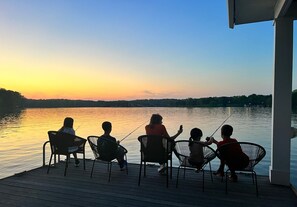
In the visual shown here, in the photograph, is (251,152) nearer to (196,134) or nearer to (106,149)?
(196,134)

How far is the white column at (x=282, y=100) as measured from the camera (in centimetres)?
389

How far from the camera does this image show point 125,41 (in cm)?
1705

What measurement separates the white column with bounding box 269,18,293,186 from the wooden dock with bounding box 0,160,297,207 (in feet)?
1.08

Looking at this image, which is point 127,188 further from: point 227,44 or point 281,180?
point 227,44

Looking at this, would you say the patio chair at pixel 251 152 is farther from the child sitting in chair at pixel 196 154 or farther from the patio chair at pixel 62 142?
the patio chair at pixel 62 142

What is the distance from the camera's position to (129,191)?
3.66 metres

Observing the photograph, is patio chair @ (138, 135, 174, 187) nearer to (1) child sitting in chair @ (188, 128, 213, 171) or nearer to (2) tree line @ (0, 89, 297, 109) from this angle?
(1) child sitting in chair @ (188, 128, 213, 171)

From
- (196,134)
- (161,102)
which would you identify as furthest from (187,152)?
(161,102)

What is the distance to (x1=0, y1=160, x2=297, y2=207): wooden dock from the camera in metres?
3.22

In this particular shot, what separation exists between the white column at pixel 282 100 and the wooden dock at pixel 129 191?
13.0 inches

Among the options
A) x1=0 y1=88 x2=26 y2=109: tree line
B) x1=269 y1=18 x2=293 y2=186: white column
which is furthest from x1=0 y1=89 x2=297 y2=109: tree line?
x1=269 y1=18 x2=293 y2=186: white column

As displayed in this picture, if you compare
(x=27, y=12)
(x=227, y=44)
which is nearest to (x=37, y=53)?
(x=27, y=12)

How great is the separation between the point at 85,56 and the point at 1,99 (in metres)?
65.3

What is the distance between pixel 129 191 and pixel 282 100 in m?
2.90
